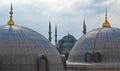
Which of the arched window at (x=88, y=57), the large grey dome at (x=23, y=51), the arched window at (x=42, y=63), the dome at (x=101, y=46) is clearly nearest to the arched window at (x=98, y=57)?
the dome at (x=101, y=46)

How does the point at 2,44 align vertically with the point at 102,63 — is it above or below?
above

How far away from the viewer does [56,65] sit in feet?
76.4

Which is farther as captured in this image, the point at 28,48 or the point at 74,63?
the point at 74,63

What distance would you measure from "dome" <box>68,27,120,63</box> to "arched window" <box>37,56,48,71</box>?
31.9ft

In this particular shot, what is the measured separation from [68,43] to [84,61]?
2292 inches

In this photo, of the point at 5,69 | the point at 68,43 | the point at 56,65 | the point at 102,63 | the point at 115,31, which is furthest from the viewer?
the point at 68,43

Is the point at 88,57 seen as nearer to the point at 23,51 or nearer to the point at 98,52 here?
the point at 98,52

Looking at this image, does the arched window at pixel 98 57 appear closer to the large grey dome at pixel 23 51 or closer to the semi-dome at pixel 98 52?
the semi-dome at pixel 98 52

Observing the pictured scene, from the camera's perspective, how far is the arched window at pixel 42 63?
22.0m

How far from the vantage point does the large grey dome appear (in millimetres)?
21691

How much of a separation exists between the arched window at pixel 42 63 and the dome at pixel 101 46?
972 centimetres

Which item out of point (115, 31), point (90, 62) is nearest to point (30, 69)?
point (90, 62)

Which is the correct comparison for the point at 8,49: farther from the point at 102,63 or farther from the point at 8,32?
the point at 102,63

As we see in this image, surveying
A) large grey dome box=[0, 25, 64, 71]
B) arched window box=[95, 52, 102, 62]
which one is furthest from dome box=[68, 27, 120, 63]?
large grey dome box=[0, 25, 64, 71]
